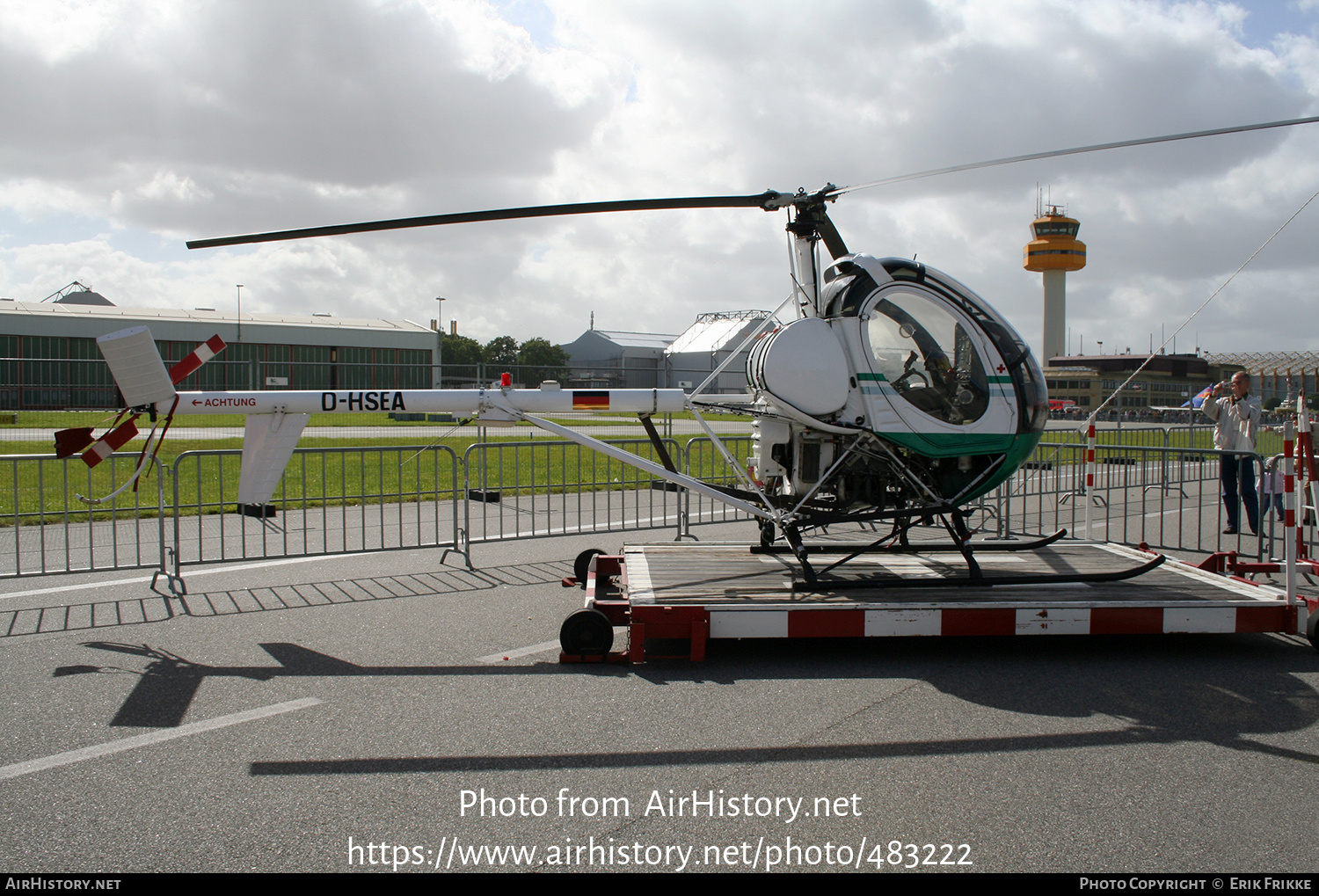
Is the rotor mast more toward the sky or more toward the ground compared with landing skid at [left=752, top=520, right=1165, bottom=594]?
more toward the sky

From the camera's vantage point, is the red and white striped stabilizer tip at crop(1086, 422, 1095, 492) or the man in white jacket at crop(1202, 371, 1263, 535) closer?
the red and white striped stabilizer tip at crop(1086, 422, 1095, 492)

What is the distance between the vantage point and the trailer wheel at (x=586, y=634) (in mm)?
5273

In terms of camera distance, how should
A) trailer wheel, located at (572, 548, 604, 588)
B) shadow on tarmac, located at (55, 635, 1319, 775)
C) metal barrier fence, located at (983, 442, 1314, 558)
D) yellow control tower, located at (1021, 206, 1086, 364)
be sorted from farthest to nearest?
yellow control tower, located at (1021, 206, 1086, 364) → metal barrier fence, located at (983, 442, 1314, 558) → trailer wheel, located at (572, 548, 604, 588) → shadow on tarmac, located at (55, 635, 1319, 775)

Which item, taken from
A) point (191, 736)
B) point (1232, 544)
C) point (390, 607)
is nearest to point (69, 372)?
point (390, 607)

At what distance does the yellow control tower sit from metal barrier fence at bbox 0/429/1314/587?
10076 centimetres

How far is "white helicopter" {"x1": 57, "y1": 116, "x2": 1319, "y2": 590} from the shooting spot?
604 centimetres

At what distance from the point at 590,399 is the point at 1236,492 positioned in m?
8.71

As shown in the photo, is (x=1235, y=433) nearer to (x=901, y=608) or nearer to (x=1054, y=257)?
(x=901, y=608)

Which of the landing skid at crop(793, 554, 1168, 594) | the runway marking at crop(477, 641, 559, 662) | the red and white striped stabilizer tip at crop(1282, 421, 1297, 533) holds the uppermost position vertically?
the red and white striped stabilizer tip at crop(1282, 421, 1297, 533)

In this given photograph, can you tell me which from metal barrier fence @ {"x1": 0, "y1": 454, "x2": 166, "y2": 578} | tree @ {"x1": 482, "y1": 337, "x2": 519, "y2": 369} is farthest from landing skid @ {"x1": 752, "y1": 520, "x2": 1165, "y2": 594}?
tree @ {"x1": 482, "y1": 337, "x2": 519, "y2": 369}

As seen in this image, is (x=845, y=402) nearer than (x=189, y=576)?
Yes

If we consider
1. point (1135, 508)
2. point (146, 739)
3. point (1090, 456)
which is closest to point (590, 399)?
point (146, 739)

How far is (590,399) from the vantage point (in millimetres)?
6527

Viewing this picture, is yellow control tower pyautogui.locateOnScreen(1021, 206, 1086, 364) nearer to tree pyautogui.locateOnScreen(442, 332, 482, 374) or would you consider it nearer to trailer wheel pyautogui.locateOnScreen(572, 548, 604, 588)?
tree pyautogui.locateOnScreen(442, 332, 482, 374)
